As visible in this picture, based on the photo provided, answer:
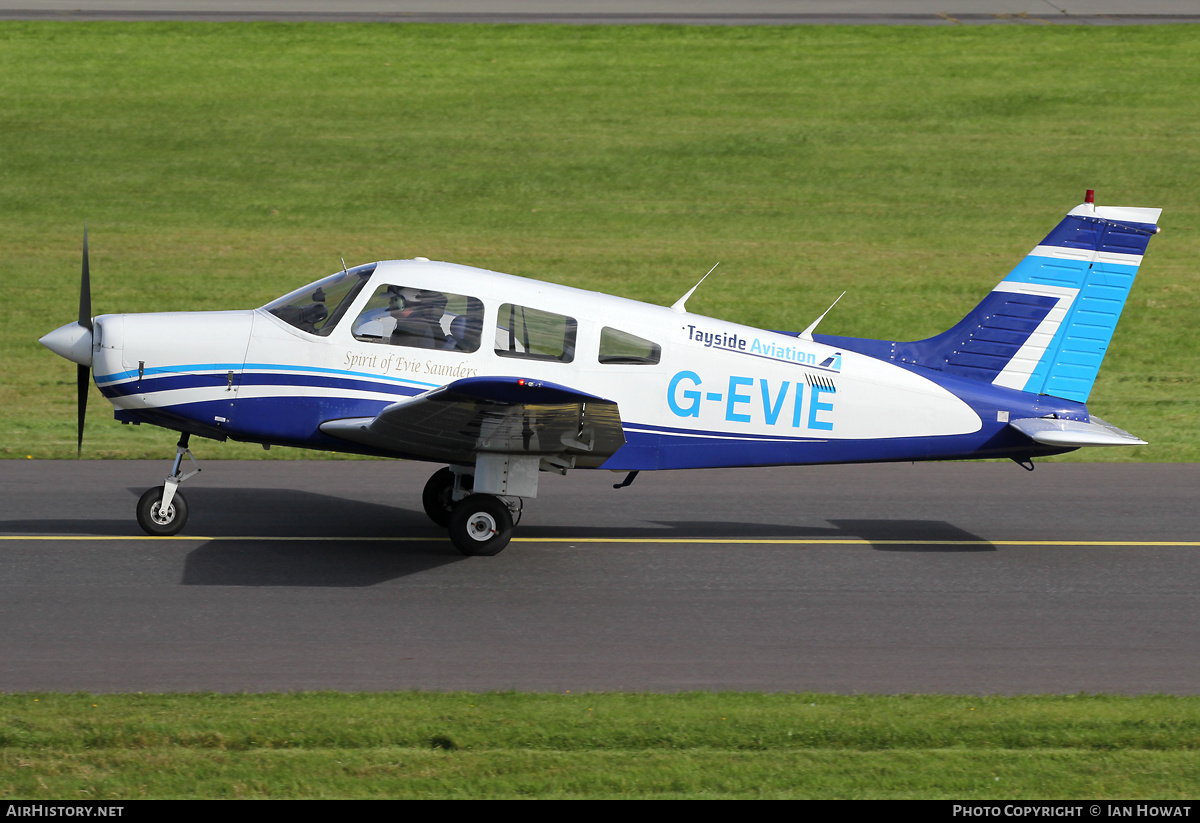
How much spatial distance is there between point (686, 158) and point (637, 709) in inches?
746

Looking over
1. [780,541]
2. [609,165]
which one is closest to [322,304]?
[780,541]

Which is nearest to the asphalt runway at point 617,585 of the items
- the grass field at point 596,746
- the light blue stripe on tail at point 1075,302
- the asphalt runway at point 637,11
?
the grass field at point 596,746

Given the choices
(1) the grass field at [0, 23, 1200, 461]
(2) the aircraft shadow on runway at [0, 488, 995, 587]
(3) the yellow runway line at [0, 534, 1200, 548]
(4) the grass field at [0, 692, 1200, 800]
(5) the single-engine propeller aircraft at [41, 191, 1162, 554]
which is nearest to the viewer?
(4) the grass field at [0, 692, 1200, 800]

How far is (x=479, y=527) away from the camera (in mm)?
9633

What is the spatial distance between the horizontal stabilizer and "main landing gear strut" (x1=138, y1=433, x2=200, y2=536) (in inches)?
264

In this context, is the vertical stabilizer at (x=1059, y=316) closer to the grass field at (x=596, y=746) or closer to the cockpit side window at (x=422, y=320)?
the cockpit side window at (x=422, y=320)

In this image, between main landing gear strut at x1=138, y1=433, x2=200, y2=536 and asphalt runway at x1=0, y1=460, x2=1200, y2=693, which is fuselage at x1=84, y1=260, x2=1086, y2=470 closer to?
main landing gear strut at x1=138, y1=433, x2=200, y2=536

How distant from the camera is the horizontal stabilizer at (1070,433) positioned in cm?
947

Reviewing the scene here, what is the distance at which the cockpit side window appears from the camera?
9.53m

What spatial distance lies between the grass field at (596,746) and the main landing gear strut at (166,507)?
10.6ft

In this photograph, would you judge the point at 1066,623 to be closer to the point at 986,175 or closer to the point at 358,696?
the point at 358,696

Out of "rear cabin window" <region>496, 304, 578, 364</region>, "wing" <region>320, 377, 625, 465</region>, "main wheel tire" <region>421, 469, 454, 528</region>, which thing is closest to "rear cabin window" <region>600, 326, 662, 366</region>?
"rear cabin window" <region>496, 304, 578, 364</region>

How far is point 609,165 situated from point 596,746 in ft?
62.2

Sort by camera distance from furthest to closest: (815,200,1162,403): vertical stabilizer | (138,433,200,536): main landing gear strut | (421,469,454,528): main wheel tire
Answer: (421,469,454,528): main wheel tire < (815,200,1162,403): vertical stabilizer < (138,433,200,536): main landing gear strut
